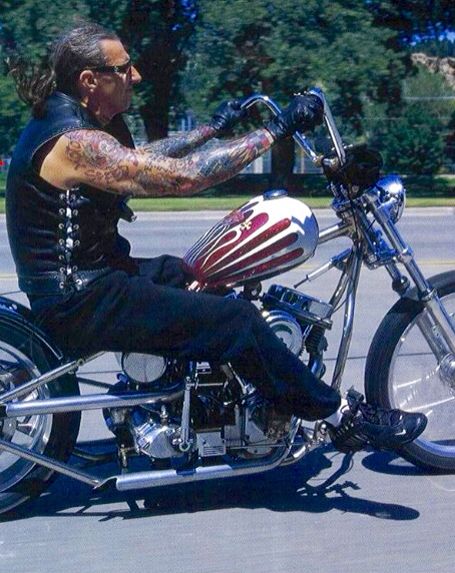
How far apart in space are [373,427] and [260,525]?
0.56m

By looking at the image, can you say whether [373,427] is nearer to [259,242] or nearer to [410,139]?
[259,242]

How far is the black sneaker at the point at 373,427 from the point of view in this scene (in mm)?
3951

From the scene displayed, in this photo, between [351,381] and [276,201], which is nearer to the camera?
[276,201]

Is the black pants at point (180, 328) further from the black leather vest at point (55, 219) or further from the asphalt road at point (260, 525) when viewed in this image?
the asphalt road at point (260, 525)

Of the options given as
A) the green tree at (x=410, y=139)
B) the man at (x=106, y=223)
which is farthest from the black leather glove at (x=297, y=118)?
the green tree at (x=410, y=139)

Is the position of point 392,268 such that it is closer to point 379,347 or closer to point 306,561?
point 379,347

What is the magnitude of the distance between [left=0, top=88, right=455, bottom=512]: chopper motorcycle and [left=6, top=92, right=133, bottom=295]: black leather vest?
240 mm

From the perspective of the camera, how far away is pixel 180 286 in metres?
4.06

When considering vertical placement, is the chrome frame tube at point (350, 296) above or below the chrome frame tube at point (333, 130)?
below

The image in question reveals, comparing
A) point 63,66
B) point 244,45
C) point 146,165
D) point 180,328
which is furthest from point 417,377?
point 244,45

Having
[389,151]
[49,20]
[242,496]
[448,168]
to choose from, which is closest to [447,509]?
[242,496]

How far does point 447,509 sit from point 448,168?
36.3 meters

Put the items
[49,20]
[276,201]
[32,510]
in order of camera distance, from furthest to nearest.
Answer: [49,20], [32,510], [276,201]

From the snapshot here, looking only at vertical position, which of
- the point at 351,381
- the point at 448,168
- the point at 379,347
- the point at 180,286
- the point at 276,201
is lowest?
the point at 448,168
